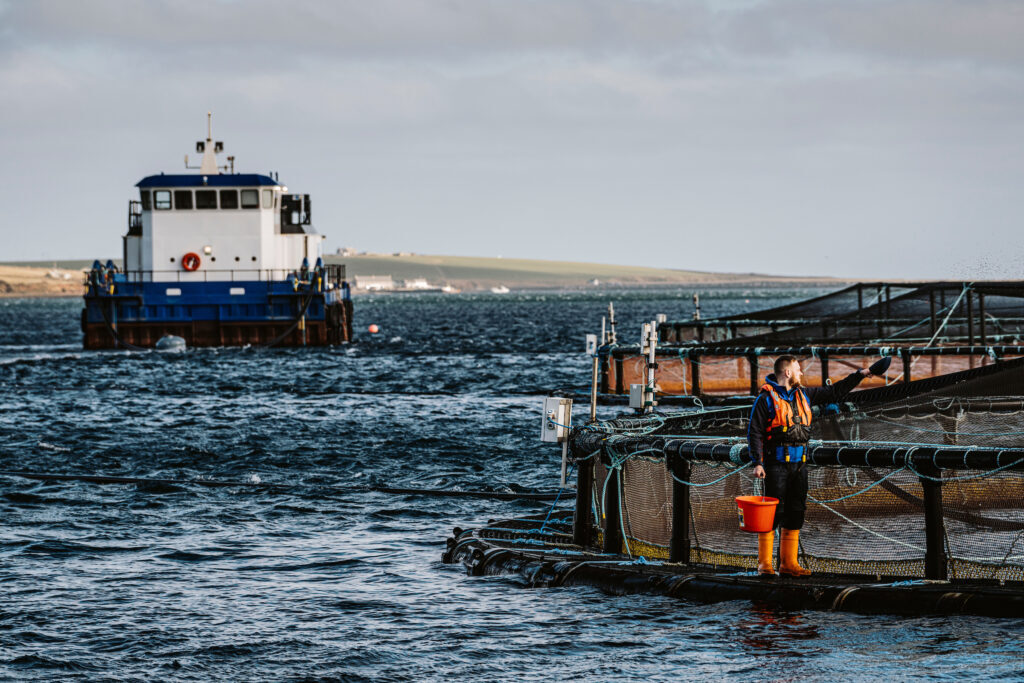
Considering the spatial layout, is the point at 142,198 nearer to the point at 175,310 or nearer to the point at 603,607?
the point at 175,310

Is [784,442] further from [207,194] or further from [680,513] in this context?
[207,194]

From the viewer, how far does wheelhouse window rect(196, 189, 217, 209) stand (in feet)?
207

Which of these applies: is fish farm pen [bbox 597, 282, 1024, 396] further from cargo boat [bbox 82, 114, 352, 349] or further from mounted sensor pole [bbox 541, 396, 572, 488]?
cargo boat [bbox 82, 114, 352, 349]

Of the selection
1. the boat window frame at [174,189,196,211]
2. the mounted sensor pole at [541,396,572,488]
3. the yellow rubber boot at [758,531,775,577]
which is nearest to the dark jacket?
the yellow rubber boot at [758,531,775,577]

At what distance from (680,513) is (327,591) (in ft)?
12.1

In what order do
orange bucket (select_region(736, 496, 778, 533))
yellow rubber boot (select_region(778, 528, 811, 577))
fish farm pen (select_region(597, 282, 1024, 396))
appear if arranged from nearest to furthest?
orange bucket (select_region(736, 496, 778, 533)), yellow rubber boot (select_region(778, 528, 811, 577)), fish farm pen (select_region(597, 282, 1024, 396))

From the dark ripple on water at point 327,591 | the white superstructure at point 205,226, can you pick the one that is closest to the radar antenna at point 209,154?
the white superstructure at point 205,226

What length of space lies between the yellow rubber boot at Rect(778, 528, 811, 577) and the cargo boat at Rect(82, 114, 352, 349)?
52.2m

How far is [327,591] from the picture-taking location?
43.7ft

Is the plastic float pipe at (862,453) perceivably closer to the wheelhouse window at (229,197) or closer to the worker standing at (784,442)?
the worker standing at (784,442)

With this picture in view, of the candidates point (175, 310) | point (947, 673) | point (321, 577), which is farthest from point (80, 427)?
point (175, 310)

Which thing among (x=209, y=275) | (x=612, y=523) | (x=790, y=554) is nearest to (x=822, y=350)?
(x=612, y=523)

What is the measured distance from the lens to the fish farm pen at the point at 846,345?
3028cm

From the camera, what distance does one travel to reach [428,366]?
5366 centimetres
